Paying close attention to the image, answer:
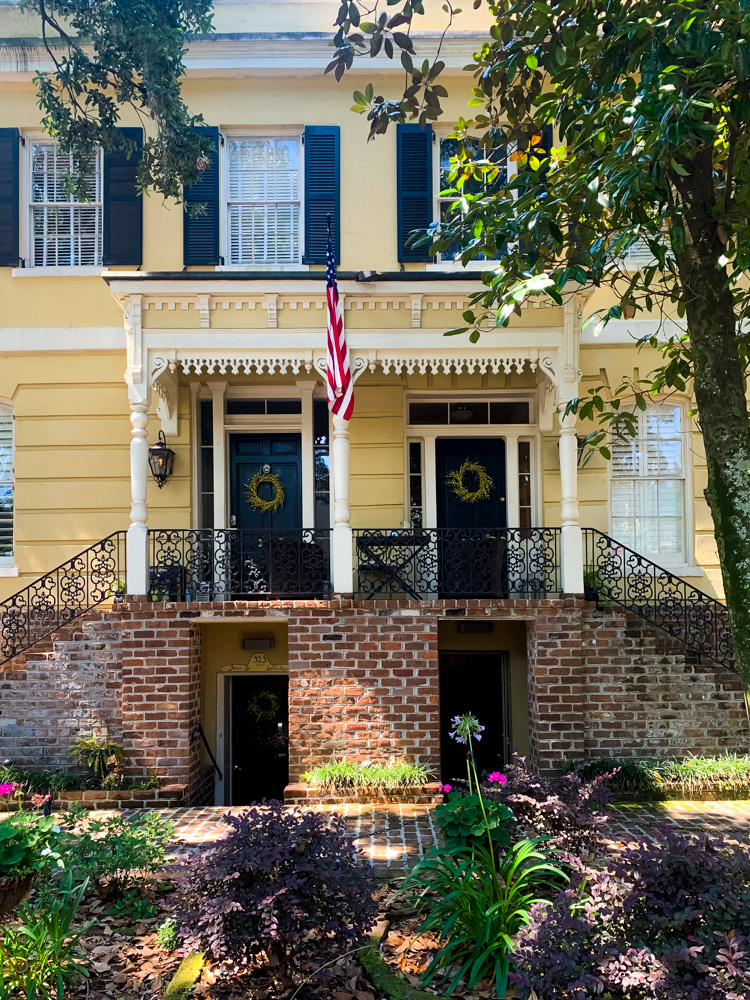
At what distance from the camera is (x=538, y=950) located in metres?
3.88

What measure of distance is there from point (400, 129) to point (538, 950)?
10.8 meters

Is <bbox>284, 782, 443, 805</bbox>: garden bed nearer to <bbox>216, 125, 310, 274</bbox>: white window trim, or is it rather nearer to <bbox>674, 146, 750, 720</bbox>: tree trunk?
<bbox>674, 146, 750, 720</bbox>: tree trunk

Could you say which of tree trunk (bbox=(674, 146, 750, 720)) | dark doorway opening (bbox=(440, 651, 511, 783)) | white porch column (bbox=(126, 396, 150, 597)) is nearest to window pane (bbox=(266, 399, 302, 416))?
white porch column (bbox=(126, 396, 150, 597))

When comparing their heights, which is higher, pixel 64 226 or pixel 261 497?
pixel 64 226

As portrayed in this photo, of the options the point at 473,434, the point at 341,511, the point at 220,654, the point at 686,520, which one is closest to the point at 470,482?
the point at 473,434

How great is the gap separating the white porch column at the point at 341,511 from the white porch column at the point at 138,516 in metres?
2.27

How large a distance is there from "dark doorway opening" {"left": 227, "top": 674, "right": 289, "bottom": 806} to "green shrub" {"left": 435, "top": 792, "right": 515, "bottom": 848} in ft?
21.3

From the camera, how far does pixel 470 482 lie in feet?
39.7

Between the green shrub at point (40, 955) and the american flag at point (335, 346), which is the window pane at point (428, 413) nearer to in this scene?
the american flag at point (335, 346)

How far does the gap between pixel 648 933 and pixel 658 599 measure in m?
7.05

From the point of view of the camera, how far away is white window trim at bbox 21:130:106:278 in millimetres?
11570

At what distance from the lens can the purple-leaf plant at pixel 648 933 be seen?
355 cm

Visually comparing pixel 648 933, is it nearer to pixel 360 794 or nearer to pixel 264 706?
pixel 360 794

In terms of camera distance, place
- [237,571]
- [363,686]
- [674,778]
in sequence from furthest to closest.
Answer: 1. [237,571]
2. [363,686]
3. [674,778]
